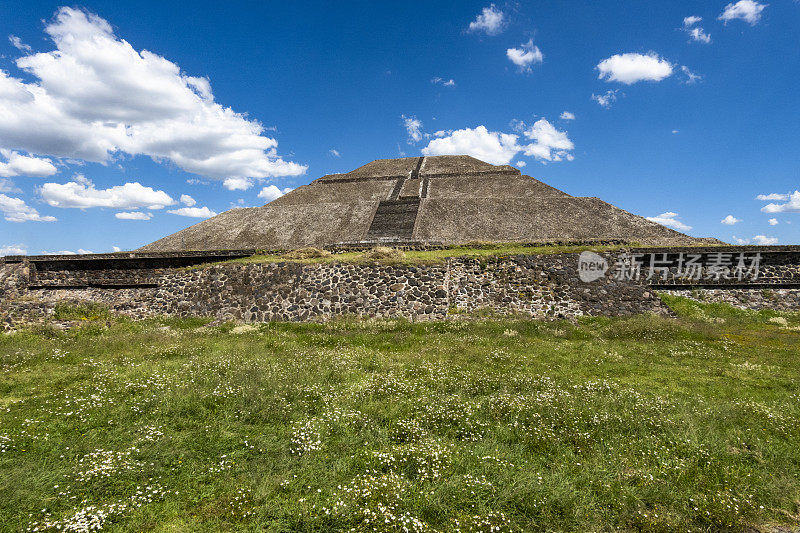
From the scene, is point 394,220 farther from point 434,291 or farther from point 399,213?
point 434,291

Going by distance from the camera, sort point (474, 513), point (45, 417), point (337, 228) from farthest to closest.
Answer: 1. point (337, 228)
2. point (45, 417)
3. point (474, 513)

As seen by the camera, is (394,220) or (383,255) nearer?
(383,255)

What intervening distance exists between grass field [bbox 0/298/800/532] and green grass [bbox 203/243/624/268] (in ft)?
27.1

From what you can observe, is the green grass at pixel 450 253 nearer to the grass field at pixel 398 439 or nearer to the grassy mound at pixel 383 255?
the grassy mound at pixel 383 255

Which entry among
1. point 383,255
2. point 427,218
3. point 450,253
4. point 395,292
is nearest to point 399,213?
point 427,218

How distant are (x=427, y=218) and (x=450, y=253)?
44.0 feet

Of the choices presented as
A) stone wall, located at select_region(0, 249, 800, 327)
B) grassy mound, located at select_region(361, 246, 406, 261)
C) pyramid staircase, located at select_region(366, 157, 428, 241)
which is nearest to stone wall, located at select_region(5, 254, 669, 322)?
stone wall, located at select_region(0, 249, 800, 327)

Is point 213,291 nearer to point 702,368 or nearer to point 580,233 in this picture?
point 702,368

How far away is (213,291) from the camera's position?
1944 centimetres

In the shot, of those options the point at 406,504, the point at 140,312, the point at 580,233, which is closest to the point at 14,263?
the point at 140,312

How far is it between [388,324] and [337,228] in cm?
2074

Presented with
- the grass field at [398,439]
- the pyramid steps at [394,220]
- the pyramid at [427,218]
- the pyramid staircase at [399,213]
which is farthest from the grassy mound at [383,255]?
the pyramid steps at [394,220]

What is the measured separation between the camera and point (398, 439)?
20.8 ft

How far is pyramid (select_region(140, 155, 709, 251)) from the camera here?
29734mm
